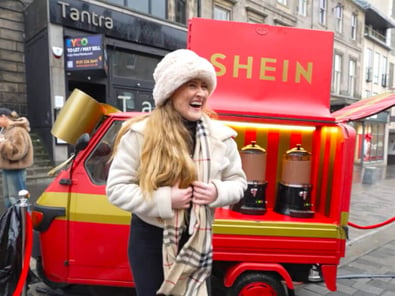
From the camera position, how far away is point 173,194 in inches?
57.7

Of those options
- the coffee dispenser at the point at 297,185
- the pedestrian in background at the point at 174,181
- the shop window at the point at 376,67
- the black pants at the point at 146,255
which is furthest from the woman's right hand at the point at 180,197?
the shop window at the point at 376,67

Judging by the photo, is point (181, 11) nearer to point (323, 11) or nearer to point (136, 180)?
point (323, 11)

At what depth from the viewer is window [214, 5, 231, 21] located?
14211 millimetres

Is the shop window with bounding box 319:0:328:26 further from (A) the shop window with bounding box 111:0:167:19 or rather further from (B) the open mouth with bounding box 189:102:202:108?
(B) the open mouth with bounding box 189:102:202:108

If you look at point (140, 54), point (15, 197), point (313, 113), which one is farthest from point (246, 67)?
point (140, 54)

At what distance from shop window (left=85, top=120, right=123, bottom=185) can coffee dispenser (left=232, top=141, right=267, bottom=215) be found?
119 centimetres

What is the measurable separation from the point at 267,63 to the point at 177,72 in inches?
62.8

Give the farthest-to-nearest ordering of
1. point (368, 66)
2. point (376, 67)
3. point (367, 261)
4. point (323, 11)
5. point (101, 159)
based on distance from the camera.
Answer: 1. point (376, 67)
2. point (368, 66)
3. point (323, 11)
4. point (367, 261)
5. point (101, 159)

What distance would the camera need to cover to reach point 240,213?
2.86 meters

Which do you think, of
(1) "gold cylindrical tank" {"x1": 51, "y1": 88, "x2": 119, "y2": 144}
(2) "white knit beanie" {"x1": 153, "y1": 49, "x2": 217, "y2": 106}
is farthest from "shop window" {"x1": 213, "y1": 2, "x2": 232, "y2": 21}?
(2) "white knit beanie" {"x1": 153, "y1": 49, "x2": 217, "y2": 106}

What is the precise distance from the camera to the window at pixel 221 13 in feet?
46.6

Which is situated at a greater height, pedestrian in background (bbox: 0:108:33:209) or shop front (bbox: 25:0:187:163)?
shop front (bbox: 25:0:187:163)

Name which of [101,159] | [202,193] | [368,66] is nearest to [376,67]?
[368,66]

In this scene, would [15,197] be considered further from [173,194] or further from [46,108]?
[46,108]
